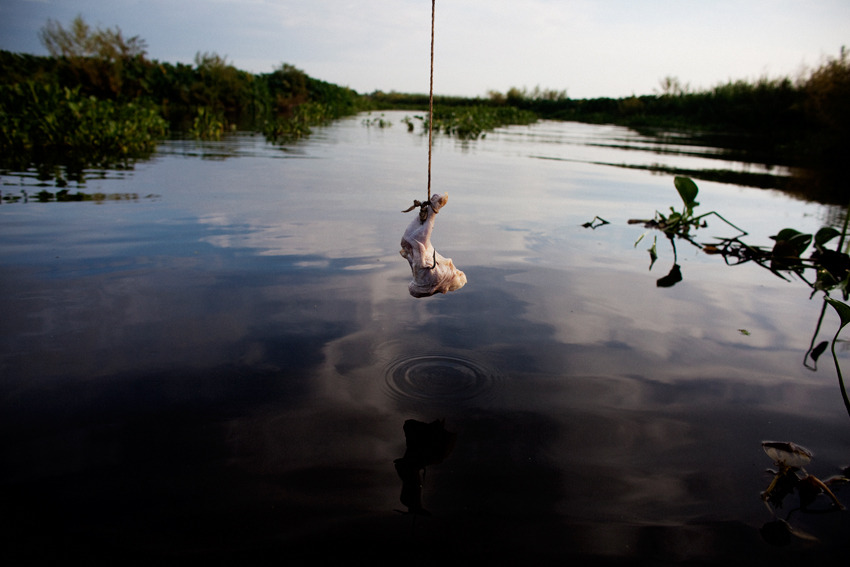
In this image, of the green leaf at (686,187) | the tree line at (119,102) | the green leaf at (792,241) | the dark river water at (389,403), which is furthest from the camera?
the tree line at (119,102)

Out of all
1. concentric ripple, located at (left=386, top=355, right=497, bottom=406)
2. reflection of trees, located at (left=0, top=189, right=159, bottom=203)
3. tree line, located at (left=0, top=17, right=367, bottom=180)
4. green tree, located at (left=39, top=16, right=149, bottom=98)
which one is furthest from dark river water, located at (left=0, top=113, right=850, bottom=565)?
green tree, located at (left=39, top=16, right=149, bottom=98)

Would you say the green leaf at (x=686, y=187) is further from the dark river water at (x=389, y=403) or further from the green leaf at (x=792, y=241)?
the green leaf at (x=792, y=241)

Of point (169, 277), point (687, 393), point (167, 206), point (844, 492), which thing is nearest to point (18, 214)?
point (167, 206)

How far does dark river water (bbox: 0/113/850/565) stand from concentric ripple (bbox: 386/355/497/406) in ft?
0.04

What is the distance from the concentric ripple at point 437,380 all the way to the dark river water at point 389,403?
0.01m

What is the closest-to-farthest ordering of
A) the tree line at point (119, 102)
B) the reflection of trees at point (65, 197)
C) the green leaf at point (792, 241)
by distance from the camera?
1. the green leaf at point (792, 241)
2. the reflection of trees at point (65, 197)
3. the tree line at point (119, 102)

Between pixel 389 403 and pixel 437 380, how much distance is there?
30cm

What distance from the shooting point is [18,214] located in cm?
497

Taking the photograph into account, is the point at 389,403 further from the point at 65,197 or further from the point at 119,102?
the point at 119,102

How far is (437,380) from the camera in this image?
2359 millimetres

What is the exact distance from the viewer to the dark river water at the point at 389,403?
1.55m

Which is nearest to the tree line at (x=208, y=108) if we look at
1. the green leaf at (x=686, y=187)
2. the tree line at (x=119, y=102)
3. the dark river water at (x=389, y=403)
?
the tree line at (x=119, y=102)

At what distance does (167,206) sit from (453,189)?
4.10 meters

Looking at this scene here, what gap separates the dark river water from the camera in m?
1.55
